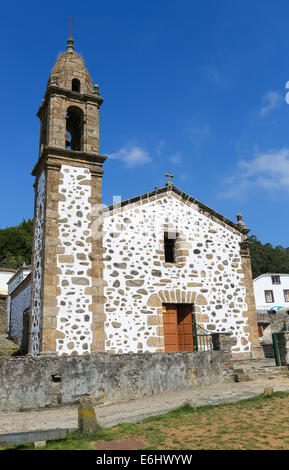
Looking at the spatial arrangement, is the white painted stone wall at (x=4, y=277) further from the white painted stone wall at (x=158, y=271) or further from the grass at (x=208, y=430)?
the grass at (x=208, y=430)

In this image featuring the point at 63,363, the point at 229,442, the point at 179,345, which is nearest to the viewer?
the point at 229,442

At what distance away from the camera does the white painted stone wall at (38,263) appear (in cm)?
1310

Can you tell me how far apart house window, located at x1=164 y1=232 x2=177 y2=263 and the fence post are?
16.2 ft

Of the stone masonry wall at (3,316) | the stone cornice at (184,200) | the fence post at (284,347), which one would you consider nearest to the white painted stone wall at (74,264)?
the stone cornice at (184,200)

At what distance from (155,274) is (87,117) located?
6.71 m

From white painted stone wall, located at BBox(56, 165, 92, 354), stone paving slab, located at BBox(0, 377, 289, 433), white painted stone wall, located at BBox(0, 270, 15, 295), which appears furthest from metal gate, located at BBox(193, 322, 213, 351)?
white painted stone wall, located at BBox(0, 270, 15, 295)

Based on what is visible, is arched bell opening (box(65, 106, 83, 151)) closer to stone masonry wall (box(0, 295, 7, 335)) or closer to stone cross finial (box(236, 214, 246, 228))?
stone cross finial (box(236, 214, 246, 228))

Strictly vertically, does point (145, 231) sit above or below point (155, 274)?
above

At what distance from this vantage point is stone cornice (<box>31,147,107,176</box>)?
14297mm

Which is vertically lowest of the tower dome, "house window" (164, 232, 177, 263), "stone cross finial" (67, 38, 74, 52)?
"house window" (164, 232, 177, 263)

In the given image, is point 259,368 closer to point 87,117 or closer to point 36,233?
point 36,233

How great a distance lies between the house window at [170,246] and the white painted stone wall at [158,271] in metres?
0.38
